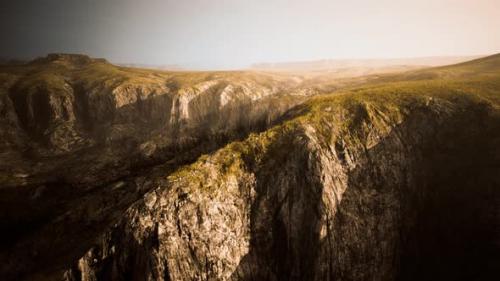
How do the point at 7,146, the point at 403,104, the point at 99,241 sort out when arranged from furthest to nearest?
1. the point at 7,146
2. the point at 403,104
3. the point at 99,241

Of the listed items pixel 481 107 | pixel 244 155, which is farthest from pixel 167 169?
pixel 481 107

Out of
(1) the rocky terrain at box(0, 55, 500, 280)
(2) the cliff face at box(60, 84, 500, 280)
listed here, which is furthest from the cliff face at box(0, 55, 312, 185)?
(2) the cliff face at box(60, 84, 500, 280)

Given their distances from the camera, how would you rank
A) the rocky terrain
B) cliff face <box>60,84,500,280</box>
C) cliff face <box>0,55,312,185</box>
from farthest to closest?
cliff face <box>0,55,312,185</box> < the rocky terrain < cliff face <box>60,84,500,280</box>

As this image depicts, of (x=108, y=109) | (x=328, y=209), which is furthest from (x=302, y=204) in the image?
(x=108, y=109)

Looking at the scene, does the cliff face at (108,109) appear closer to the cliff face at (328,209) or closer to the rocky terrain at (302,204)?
the rocky terrain at (302,204)

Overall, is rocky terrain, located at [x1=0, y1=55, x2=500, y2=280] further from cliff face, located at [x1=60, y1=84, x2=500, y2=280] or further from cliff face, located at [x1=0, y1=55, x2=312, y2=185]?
cliff face, located at [x1=0, y1=55, x2=312, y2=185]

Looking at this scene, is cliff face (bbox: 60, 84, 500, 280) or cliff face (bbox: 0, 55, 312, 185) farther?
cliff face (bbox: 0, 55, 312, 185)

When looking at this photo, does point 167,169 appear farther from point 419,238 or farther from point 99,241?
point 419,238

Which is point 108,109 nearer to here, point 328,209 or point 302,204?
point 302,204

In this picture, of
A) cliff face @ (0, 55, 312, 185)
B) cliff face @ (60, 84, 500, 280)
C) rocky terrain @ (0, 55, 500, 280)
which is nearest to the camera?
cliff face @ (60, 84, 500, 280)
